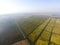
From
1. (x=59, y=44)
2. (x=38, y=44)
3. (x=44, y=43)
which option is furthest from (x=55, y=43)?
(x=38, y=44)

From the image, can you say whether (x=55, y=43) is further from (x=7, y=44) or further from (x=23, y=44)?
(x=7, y=44)

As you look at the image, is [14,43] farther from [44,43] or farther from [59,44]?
[59,44]

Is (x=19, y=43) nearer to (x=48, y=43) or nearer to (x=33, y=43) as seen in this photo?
(x=33, y=43)

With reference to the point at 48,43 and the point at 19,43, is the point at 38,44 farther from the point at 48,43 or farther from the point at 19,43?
the point at 19,43

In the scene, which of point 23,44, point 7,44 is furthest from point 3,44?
point 23,44

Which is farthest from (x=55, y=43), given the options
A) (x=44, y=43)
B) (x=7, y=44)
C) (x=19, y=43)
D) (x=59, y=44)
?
(x=7, y=44)

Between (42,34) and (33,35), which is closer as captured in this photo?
(33,35)
